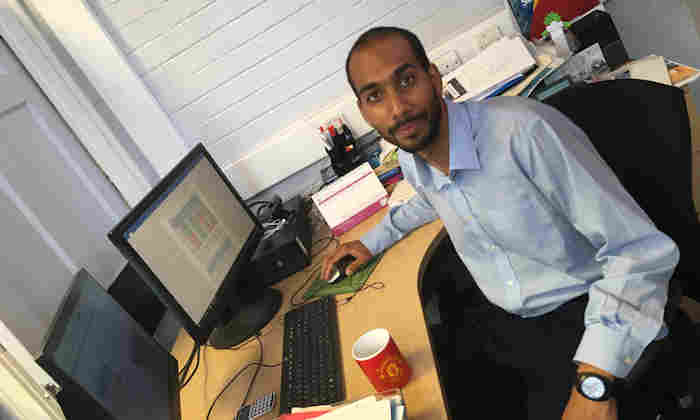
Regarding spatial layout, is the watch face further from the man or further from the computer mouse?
the computer mouse

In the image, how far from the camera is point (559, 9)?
205 centimetres

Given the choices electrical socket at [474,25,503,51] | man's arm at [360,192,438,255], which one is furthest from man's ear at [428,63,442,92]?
electrical socket at [474,25,503,51]

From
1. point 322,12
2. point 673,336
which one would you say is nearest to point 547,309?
point 673,336

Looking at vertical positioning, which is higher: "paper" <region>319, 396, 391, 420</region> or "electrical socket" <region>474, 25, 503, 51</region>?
"electrical socket" <region>474, 25, 503, 51</region>

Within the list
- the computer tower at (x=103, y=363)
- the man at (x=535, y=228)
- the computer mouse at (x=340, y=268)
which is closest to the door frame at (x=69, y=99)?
the computer tower at (x=103, y=363)

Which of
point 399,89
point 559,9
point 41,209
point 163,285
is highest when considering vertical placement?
point 41,209

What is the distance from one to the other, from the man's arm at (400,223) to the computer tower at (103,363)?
66 cm

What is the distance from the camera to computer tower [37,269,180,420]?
0.89 m

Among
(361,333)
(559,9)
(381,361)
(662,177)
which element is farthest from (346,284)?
(559,9)

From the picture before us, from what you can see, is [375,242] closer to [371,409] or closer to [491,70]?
[371,409]

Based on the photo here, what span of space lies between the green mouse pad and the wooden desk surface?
23mm

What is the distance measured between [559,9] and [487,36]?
310 millimetres

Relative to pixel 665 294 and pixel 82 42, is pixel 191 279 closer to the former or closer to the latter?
pixel 665 294

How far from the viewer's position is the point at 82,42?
1.91 meters
